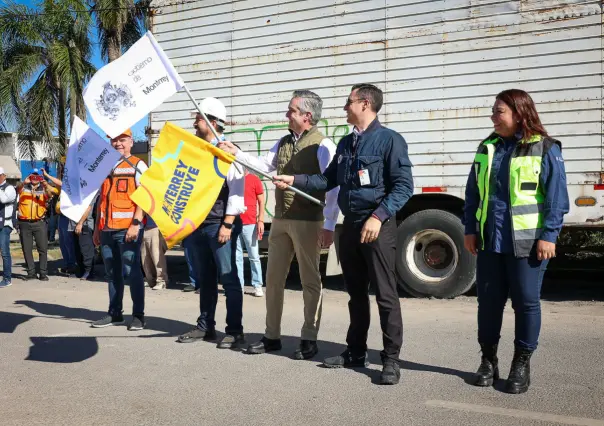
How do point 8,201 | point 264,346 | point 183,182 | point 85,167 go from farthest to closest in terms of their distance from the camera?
1. point 8,201
2. point 85,167
3. point 264,346
4. point 183,182

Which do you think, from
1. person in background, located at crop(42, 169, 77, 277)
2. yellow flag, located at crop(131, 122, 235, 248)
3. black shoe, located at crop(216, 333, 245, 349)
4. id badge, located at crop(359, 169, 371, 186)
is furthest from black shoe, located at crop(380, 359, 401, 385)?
person in background, located at crop(42, 169, 77, 277)

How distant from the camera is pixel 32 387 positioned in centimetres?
436

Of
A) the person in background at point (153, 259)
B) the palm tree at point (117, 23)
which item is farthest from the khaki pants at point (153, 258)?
the palm tree at point (117, 23)

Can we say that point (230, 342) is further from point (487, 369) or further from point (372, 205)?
point (487, 369)

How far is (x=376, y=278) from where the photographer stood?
4.43 m

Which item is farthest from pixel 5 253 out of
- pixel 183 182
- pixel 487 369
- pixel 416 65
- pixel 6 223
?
pixel 487 369

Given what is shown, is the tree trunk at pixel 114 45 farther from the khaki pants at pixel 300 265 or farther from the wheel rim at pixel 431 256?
the khaki pants at pixel 300 265

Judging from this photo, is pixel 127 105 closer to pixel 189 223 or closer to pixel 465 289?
pixel 189 223

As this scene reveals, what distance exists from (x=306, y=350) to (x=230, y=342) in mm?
700

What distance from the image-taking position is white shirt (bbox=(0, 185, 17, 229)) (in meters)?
9.68

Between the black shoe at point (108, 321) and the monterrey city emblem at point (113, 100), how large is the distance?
6.94 ft

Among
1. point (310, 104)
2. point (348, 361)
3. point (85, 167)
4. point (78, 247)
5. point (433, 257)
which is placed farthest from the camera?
point (78, 247)

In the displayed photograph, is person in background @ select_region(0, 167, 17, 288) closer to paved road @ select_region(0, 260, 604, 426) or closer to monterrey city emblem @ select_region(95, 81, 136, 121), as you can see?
paved road @ select_region(0, 260, 604, 426)

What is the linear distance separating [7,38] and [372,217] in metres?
21.2
